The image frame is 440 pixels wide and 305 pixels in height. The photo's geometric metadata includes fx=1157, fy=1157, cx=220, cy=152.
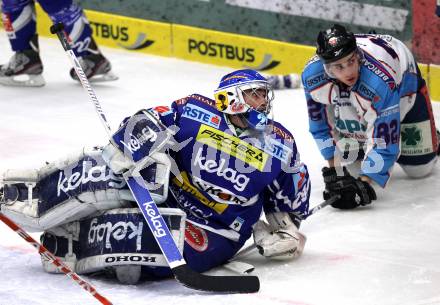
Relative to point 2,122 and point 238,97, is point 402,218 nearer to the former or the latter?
point 238,97

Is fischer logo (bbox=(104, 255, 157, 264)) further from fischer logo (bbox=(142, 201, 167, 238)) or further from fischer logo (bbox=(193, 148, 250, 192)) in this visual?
fischer logo (bbox=(193, 148, 250, 192))

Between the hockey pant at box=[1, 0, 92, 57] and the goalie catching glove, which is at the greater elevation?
the goalie catching glove

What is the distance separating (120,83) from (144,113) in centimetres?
344

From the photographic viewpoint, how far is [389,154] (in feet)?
17.5

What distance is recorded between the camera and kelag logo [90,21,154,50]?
8.55 meters

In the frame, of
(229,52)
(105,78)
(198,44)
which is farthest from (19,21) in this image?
(229,52)

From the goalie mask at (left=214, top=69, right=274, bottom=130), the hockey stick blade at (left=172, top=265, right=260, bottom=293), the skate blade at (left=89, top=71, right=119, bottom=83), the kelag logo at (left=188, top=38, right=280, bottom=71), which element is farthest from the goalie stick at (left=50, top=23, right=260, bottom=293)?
the kelag logo at (left=188, top=38, right=280, bottom=71)

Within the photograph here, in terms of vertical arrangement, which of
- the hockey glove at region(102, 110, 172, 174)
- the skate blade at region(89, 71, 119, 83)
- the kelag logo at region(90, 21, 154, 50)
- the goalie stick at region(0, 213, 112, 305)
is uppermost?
the hockey glove at region(102, 110, 172, 174)

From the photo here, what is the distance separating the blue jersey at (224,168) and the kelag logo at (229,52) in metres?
3.45

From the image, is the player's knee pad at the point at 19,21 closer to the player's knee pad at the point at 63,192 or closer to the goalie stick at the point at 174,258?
the player's knee pad at the point at 63,192

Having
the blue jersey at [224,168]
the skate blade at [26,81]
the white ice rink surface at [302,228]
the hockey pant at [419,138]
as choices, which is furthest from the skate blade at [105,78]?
the blue jersey at [224,168]

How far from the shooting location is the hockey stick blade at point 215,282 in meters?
4.09

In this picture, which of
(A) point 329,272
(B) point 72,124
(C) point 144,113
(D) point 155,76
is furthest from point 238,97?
(D) point 155,76

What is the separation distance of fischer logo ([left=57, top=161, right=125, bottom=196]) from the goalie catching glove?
61 centimetres
